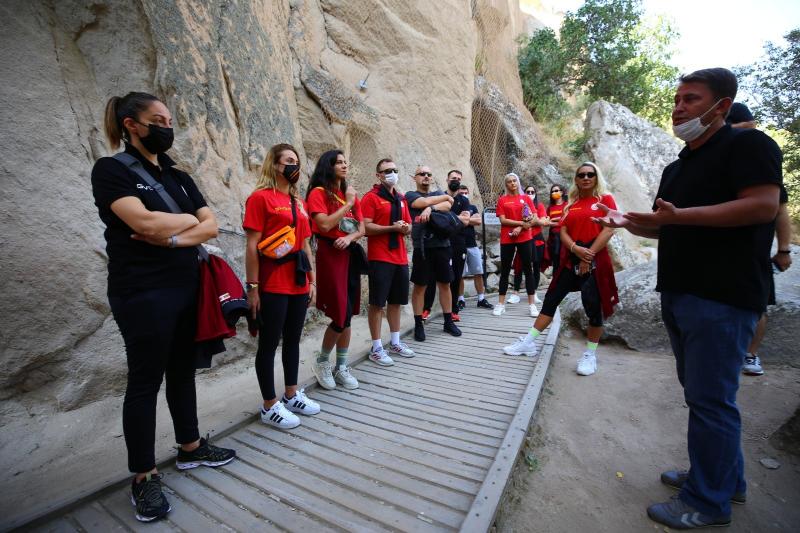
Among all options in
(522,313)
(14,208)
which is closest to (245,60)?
(14,208)

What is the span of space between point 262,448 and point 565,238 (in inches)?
135

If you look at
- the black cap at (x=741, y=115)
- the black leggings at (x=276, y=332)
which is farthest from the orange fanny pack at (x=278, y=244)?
the black cap at (x=741, y=115)

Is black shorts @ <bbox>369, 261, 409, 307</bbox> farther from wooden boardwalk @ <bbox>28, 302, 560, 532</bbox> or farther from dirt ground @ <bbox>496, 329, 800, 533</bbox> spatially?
dirt ground @ <bbox>496, 329, 800, 533</bbox>

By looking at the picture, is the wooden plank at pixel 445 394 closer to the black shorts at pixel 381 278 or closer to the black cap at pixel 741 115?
the black shorts at pixel 381 278

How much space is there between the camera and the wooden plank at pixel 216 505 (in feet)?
6.79

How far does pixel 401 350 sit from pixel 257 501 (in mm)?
2662

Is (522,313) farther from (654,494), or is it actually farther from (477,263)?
(654,494)

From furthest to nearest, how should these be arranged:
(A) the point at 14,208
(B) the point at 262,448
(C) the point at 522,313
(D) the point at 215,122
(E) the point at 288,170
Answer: (C) the point at 522,313 < (D) the point at 215,122 < (A) the point at 14,208 < (E) the point at 288,170 < (B) the point at 262,448

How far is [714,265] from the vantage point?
2.01m

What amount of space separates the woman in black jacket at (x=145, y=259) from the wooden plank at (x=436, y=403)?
1.92 meters

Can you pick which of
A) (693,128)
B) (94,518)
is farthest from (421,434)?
(693,128)

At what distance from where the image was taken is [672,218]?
6.36 feet

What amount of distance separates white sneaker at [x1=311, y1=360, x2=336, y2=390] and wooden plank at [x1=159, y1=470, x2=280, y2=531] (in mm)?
1433

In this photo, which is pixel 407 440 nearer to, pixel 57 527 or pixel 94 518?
pixel 94 518
